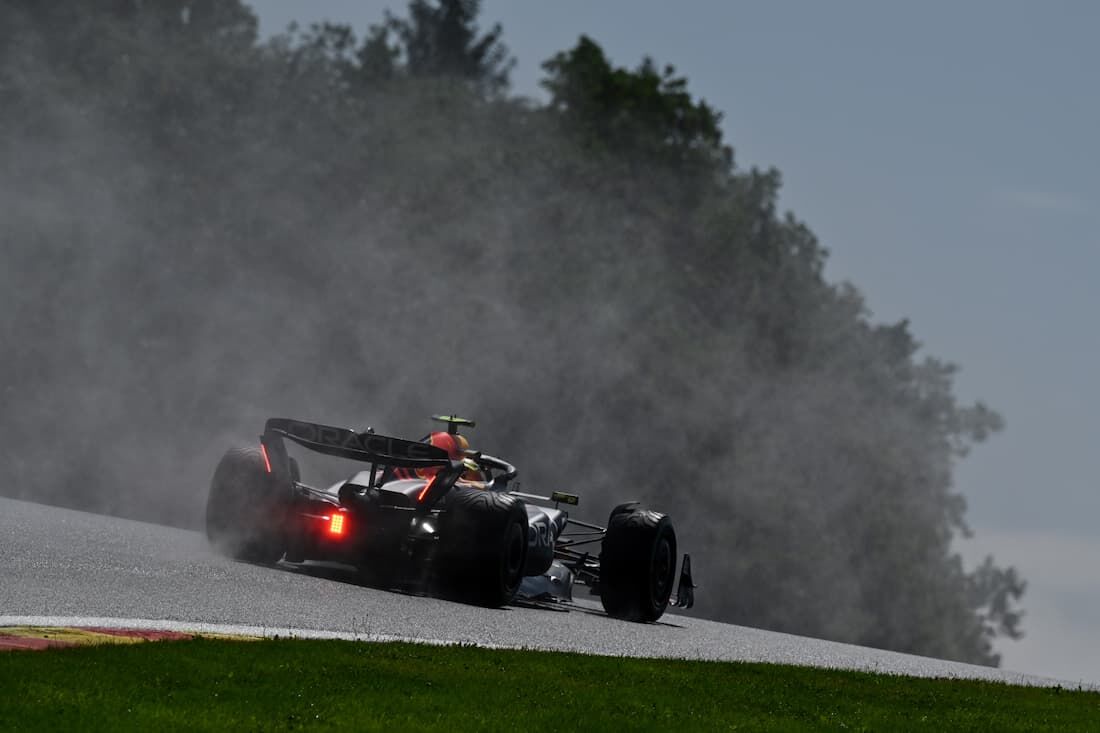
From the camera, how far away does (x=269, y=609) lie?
40.9 ft

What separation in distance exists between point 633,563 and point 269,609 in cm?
524

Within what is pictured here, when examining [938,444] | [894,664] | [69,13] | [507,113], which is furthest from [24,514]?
[938,444]

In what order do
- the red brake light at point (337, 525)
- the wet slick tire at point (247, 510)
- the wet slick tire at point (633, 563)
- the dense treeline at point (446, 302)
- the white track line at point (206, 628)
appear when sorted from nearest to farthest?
the white track line at point (206, 628), the red brake light at point (337, 525), the wet slick tire at point (247, 510), the wet slick tire at point (633, 563), the dense treeline at point (446, 302)

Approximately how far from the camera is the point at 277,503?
15680 mm

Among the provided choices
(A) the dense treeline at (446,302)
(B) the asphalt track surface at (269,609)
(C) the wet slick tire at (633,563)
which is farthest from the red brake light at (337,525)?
(A) the dense treeline at (446,302)

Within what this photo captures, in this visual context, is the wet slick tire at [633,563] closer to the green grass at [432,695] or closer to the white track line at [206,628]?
the green grass at [432,695]

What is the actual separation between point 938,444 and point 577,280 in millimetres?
16232

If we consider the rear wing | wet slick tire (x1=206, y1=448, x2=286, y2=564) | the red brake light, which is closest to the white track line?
the rear wing

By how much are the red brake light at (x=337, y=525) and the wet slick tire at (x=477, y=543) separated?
3.11ft

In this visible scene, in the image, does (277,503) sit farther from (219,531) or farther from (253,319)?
(253,319)

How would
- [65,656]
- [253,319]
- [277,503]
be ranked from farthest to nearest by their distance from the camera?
1. [253,319]
2. [277,503]
3. [65,656]

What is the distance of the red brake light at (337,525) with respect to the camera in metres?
15.5

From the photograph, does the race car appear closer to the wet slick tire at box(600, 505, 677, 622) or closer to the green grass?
the wet slick tire at box(600, 505, 677, 622)

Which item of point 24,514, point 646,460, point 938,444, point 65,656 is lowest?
point 65,656
